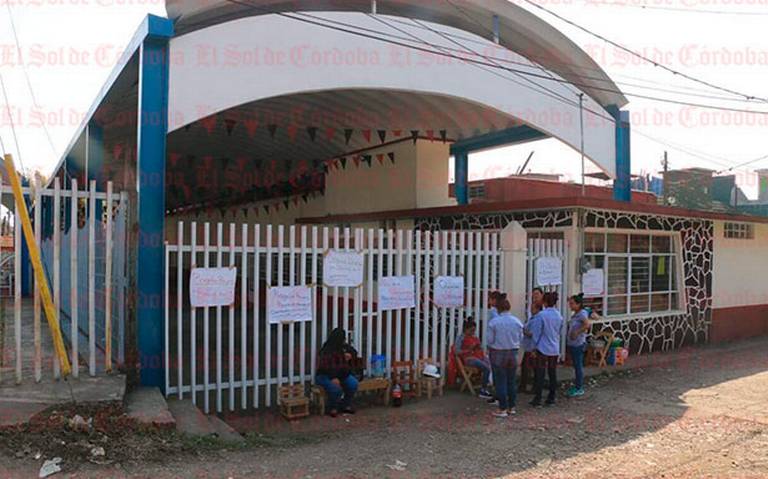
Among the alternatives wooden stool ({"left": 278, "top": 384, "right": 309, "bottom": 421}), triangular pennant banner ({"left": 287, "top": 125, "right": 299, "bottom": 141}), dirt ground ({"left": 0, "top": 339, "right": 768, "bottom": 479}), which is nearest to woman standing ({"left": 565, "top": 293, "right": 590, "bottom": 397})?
dirt ground ({"left": 0, "top": 339, "right": 768, "bottom": 479})

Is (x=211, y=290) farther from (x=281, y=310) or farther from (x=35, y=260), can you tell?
(x=35, y=260)

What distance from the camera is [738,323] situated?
45.2 ft

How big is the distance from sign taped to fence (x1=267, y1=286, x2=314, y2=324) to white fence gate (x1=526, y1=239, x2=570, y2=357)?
3807mm

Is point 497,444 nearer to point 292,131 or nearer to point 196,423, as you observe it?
point 196,423

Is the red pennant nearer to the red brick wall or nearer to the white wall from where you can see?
the white wall

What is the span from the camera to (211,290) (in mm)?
6621

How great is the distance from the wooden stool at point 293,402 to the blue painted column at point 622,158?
8.50m

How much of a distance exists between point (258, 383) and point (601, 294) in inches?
254

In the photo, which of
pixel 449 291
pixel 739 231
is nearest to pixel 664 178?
pixel 739 231

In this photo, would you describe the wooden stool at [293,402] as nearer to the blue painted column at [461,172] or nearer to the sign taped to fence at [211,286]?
the sign taped to fence at [211,286]

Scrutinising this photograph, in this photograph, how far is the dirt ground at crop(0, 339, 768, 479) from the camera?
4980mm

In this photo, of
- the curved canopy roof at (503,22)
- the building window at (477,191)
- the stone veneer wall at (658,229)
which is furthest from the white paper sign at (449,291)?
the building window at (477,191)

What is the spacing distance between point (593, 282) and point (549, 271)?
125 centimetres

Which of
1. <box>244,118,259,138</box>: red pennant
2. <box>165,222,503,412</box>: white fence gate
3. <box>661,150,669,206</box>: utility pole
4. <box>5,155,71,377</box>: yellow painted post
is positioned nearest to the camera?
<box>5,155,71,377</box>: yellow painted post
